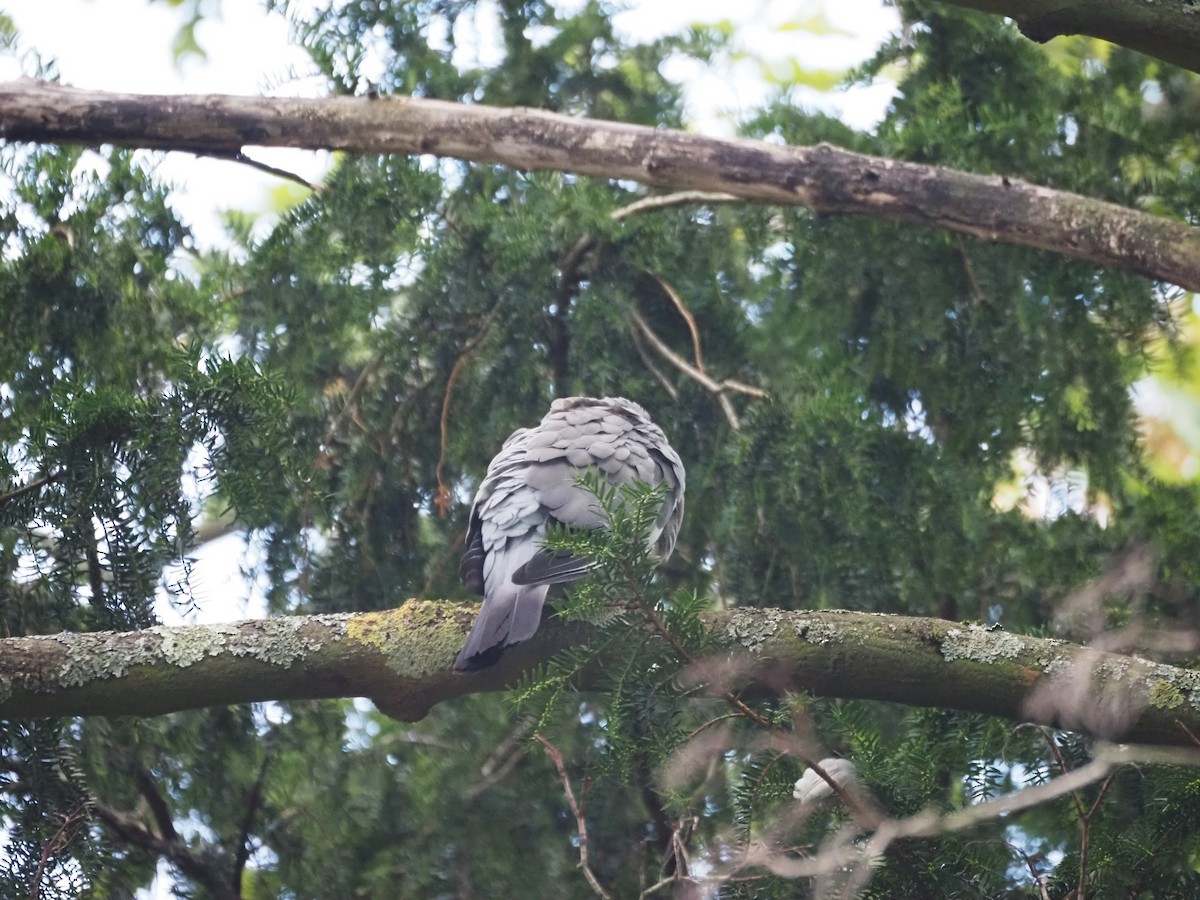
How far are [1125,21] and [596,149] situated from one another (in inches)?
70.3

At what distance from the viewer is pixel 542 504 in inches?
129

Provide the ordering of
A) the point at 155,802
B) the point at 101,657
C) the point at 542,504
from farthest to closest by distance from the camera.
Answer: the point at 155,802 < the point at 542,504 < the point at 101,657

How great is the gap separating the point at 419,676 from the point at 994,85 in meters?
3.29

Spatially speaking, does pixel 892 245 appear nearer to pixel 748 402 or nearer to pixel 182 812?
pixel 748 402

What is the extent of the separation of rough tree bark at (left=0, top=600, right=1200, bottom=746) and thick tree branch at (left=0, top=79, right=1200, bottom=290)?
151 centimetres

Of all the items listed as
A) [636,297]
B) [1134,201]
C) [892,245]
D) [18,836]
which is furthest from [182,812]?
[1134,201]

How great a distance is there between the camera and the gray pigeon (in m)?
2.79

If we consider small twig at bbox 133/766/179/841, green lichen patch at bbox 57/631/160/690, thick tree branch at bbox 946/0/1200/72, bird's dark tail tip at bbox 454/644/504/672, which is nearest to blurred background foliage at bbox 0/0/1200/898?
small twig at bbox 133/766/179/841

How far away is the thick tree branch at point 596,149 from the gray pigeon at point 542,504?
88cm

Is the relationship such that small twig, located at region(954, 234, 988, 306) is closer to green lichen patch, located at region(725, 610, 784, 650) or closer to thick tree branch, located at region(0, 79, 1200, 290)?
thick tree branch, located at region(0, 79, 1200, 290)

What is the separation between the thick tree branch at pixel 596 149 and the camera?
373cm

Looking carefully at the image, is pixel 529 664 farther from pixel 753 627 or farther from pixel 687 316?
pixel 687 316

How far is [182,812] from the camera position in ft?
13.1

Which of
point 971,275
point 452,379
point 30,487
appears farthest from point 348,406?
point 971,275
